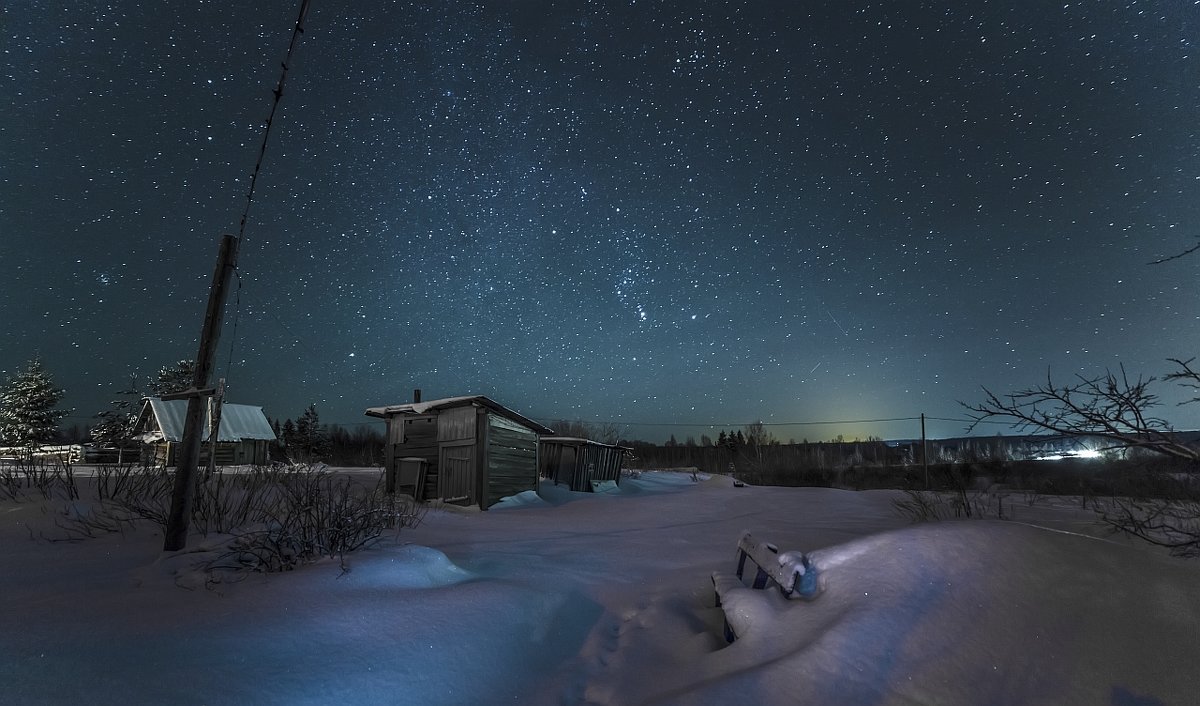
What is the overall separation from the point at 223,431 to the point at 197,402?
36.0m

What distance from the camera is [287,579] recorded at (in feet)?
14.1

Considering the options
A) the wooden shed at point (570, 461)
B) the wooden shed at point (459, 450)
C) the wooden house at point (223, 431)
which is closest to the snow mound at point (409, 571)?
the wooden shed at point (459, 450)

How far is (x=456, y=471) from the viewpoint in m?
15.2

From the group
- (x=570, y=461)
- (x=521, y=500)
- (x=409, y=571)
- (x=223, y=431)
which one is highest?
(x=409, y=571)

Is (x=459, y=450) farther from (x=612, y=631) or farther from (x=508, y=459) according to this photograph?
(x=612, y=631)

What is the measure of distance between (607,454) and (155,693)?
22.5 meters

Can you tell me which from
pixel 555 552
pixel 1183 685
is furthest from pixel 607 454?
pixel 1183 685

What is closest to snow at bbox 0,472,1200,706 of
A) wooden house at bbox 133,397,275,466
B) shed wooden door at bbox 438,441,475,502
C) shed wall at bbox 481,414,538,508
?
shed wooden door at bbox 438,441,475,502

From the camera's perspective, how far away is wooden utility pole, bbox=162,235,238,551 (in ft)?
16.6

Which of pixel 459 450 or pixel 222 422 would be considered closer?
pixel 459 450

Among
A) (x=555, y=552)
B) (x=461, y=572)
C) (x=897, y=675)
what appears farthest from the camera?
(x=555, y=552)

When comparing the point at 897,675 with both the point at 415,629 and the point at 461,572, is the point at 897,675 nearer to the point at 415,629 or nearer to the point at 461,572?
the point at 415,629

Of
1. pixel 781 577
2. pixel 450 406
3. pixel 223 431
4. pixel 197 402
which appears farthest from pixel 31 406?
pixel 781 577

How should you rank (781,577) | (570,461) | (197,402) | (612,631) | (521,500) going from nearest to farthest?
(781,577)
(612,631)
(197,402)
(521,500)
(570,461)
